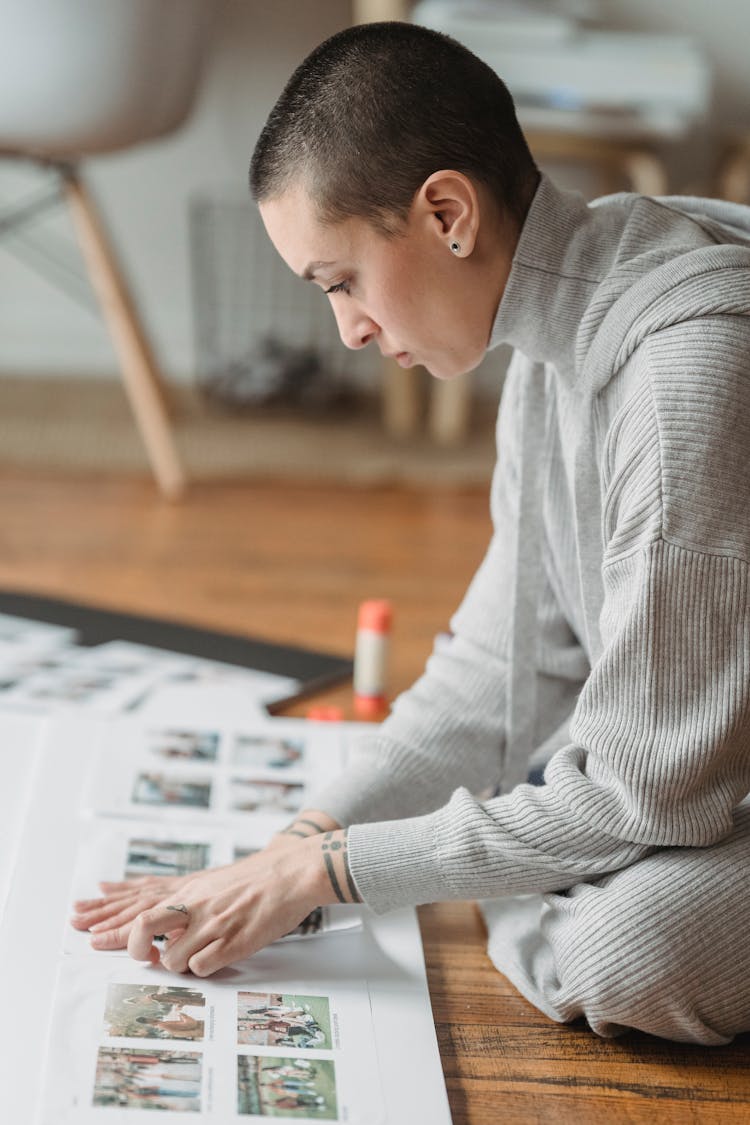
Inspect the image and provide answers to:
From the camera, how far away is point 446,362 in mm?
1016

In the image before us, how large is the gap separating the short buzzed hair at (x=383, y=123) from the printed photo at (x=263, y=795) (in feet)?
1.66

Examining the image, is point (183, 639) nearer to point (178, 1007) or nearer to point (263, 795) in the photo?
point (263, 795)

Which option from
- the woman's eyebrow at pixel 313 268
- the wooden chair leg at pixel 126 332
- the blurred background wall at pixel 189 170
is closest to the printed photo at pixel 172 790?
the woman's eyebrow at pixel 313 268

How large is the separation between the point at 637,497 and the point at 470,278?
0.66 feet

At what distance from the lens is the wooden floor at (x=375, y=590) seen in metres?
0.93

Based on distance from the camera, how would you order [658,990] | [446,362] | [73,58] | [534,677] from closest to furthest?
[658,990] < [446,362] < [534,677] < [73,58]

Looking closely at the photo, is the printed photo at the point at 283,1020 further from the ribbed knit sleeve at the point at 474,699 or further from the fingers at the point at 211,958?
the ribbed knit sleeve at the point at 474,699

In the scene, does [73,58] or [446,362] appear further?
[73,58]

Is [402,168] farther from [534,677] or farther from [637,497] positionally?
[534,677]

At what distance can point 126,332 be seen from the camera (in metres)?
2.16

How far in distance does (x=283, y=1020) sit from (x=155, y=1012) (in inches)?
3.2

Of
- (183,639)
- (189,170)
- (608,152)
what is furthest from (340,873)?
(189,170)

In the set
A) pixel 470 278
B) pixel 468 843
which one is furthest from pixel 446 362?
pixel 468 843

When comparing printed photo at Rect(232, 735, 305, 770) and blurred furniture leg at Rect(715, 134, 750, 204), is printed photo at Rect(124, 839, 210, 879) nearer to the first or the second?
printed photo at Rect(232, 735, 305, 770)
